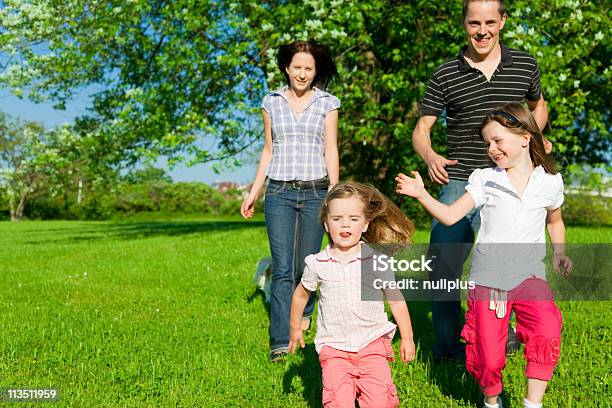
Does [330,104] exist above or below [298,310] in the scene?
above

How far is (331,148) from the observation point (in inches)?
220

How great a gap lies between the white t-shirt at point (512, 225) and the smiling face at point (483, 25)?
1249mm

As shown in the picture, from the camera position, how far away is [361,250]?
12.7 ft

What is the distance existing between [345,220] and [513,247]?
3.11 ft

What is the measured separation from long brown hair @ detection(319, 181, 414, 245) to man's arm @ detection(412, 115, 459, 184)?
1.36ft

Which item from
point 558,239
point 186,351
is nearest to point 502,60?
point 558,239

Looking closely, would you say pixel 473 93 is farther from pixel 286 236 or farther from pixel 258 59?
pixel 258 59

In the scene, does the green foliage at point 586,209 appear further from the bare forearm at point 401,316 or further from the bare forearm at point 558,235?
the bare forearm at point 401,316

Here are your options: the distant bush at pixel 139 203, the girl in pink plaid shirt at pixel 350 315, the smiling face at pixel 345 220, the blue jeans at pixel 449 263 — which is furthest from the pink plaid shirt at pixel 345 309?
the distant bush at pixel 139 203

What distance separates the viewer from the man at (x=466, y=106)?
4.52 metres

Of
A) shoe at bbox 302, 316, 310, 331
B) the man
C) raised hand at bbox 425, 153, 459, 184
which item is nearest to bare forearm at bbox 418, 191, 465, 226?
raised hand at bbox 425, 153, 459, 184

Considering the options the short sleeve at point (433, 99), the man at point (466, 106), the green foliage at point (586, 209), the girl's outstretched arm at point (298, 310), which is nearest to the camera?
the girl's outstretched arm at point (298, 310)

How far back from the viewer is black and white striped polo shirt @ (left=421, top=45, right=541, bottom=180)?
4.64 metres

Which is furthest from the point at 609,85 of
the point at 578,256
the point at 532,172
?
the point at 532,172
